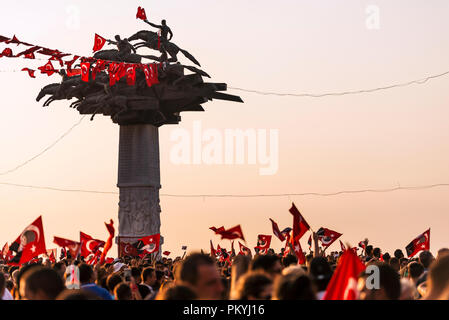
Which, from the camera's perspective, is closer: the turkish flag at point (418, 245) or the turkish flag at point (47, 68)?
the turkish flag at point (418, 245)

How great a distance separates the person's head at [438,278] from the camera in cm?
671

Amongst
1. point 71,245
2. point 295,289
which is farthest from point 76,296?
point 71,245

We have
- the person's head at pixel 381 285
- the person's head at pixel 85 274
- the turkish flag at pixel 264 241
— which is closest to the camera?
the person's head at pixel 381 285

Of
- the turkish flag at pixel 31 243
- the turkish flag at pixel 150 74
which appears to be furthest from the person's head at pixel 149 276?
the turkish flag at pixel 150 74

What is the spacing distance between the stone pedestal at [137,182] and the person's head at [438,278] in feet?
110

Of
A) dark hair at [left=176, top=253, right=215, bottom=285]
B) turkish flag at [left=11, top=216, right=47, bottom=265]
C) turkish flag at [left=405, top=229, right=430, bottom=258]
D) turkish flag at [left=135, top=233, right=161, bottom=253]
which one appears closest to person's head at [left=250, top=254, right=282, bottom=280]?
dark hair at [left=176, top=253, right=215, bottom=285]

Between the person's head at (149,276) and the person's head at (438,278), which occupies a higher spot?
the person's head at (149,276)

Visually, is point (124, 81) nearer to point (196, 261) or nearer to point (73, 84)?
point (73, 84)

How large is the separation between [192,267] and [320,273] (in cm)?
241

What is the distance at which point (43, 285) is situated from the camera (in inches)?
313

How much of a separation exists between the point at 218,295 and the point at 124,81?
3270 cm

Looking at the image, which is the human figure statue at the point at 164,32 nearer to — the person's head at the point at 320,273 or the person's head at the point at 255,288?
the person's head at the point at 320,273

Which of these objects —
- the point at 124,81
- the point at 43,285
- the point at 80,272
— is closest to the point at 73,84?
the point at 124,81
